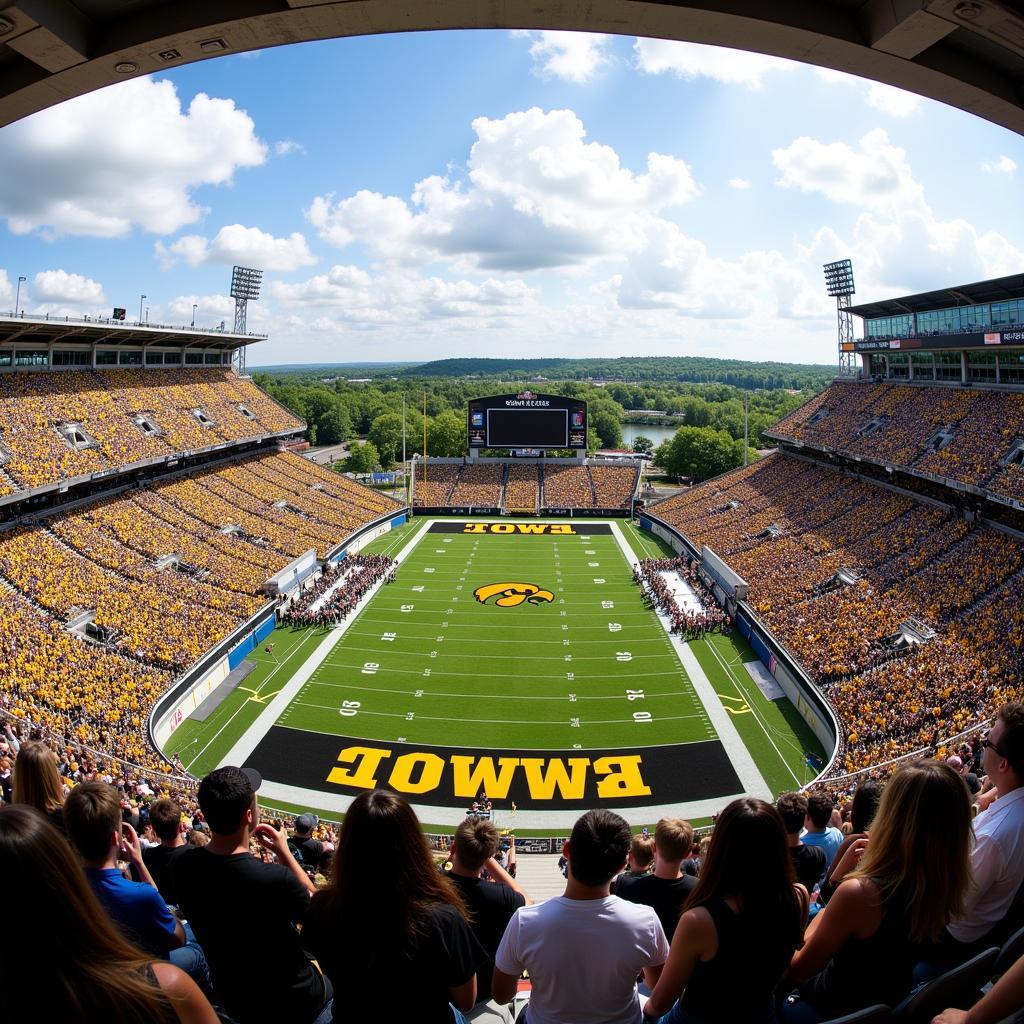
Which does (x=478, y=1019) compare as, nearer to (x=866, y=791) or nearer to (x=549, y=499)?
(x=866, y=791)

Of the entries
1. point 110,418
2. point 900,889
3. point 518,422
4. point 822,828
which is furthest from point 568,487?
point 900,889

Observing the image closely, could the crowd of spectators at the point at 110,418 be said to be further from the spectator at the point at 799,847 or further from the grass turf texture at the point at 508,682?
the spectator at the point at 799,847

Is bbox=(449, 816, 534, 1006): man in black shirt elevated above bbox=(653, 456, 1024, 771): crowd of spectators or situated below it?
above

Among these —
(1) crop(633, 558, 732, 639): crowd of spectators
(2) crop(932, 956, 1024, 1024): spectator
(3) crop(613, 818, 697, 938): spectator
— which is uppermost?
(2) crop(932, 956, 1024, 1024): spectator

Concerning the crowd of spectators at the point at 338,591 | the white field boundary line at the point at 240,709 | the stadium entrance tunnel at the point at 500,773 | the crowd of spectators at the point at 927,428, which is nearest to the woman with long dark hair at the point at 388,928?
the stadium entrance tunnel at the point at 500,773

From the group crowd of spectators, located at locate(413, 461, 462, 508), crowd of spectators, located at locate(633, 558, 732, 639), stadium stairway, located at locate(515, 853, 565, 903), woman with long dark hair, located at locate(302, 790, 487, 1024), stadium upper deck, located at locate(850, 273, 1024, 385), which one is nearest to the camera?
woman with long dark hair, located at locate(302, 790, 487, 1024)

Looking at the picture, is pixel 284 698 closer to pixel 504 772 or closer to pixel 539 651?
pixel 504 772

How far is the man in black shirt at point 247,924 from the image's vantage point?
3203 millimetres

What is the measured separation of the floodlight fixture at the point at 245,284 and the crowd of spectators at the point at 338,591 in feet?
103

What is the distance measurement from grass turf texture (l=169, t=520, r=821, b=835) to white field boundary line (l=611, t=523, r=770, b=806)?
9.6 inches

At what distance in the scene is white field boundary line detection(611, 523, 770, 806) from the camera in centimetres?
A: 1853

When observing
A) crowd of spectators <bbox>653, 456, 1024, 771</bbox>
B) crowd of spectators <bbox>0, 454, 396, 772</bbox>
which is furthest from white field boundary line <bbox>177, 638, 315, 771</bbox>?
crowd of spectators <bbox>653, 456, 1024, 771</bbox>

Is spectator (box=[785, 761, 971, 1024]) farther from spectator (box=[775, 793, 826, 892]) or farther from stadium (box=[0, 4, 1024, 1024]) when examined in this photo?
spectator (box=[775, 793, 826, 892])

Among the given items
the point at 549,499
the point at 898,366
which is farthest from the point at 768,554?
the point at 549,499
